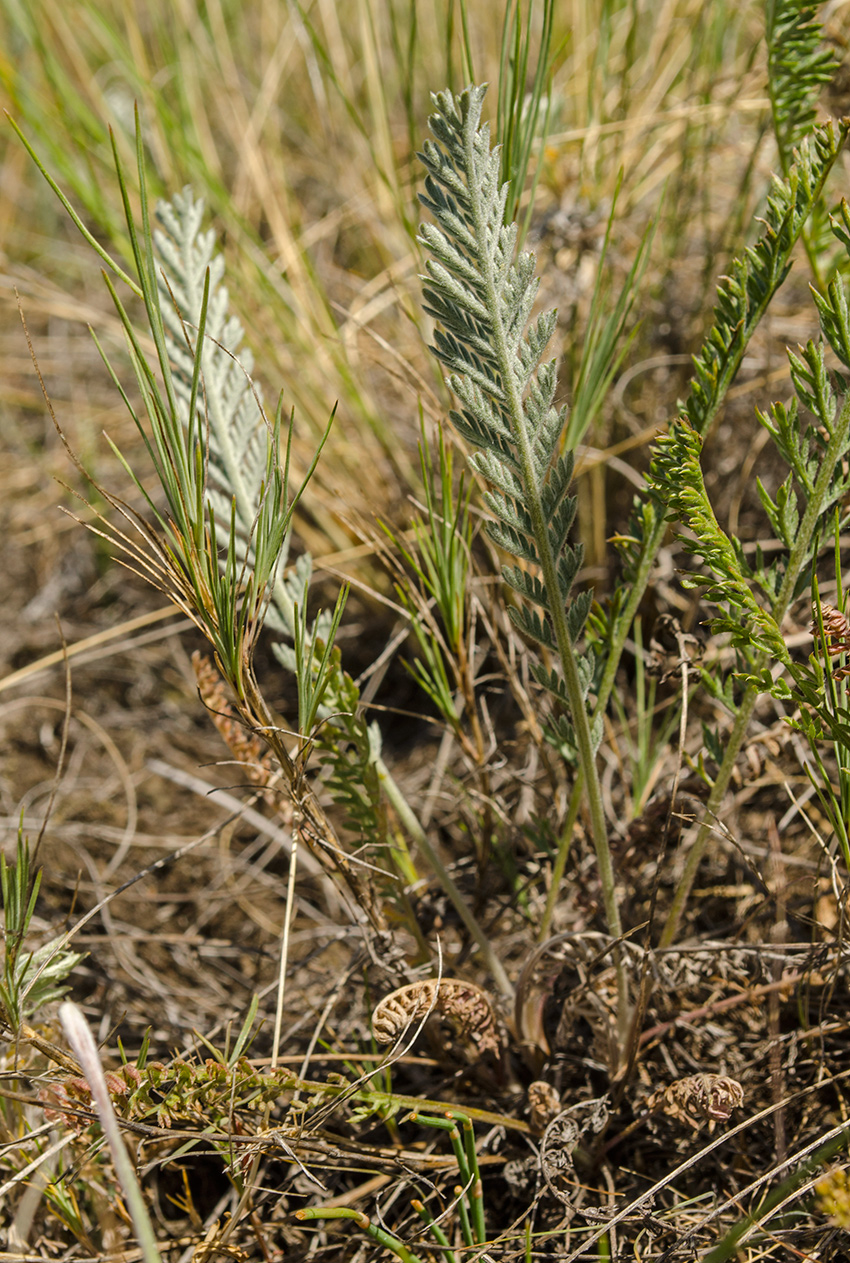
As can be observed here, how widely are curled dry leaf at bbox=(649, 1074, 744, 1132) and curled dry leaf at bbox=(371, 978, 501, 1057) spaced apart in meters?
0.17

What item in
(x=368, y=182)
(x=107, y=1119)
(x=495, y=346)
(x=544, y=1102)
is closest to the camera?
(x=107, y=1119)

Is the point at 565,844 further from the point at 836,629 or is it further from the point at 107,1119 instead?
the point at 107,1119

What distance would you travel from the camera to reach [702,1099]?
74cm

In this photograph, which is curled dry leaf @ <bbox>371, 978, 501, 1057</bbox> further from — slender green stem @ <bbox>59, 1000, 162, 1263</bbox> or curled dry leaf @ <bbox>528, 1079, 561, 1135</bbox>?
slender green stem @ <bbox>59, 1000, 162, 1263</bbox>

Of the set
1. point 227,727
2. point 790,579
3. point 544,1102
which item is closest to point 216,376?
point 227,727

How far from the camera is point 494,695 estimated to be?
138 cm

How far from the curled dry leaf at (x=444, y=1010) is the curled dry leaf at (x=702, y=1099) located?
6.6 inches

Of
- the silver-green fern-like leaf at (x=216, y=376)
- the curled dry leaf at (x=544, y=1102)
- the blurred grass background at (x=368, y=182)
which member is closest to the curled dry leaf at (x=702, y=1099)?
the curled dry leaf at (x=544, y=1102)

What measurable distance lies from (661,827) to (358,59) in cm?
230

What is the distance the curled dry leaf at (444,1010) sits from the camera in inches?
29.5

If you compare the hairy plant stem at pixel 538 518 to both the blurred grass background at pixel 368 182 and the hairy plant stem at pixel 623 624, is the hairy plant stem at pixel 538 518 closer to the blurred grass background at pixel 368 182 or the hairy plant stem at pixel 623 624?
the hairy plant stem at pixel 623 624

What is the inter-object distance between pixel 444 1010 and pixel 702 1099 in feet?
0.75

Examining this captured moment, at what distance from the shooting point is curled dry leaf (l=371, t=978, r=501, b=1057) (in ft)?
2.45

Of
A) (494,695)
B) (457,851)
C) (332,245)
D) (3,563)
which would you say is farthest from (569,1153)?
(332,245)
